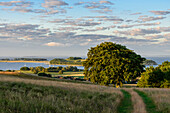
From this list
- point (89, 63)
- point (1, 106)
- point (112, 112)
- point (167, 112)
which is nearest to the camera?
point (1, 106)

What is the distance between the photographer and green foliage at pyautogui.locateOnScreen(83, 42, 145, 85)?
3706cm

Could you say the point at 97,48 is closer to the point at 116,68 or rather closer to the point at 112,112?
the point at 116,68

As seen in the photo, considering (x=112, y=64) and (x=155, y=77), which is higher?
(x=112, y=64)

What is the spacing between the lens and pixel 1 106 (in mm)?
9477

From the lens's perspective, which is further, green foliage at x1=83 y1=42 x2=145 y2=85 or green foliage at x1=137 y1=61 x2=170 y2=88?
green foliage at x1=137 y1=61 x2=170 y2=88

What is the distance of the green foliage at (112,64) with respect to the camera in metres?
37.1

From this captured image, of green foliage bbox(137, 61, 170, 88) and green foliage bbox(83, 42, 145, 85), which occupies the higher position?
green foliage bbox(83, 42, 145, 85)

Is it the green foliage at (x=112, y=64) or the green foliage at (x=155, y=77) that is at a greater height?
the green foliage at (x=112, y=64)

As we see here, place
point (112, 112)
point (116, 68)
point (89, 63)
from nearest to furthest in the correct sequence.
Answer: point (112, 112) < point (116, 68) < point (89, 63)

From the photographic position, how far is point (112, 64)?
37.4m

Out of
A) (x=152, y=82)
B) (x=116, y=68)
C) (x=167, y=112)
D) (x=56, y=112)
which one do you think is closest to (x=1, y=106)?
(x=56, y=112)

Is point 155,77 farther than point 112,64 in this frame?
Yes

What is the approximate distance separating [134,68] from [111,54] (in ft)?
17.0

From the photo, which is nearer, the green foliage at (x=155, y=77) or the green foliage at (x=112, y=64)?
the green foliage at (x=112, y=64)
